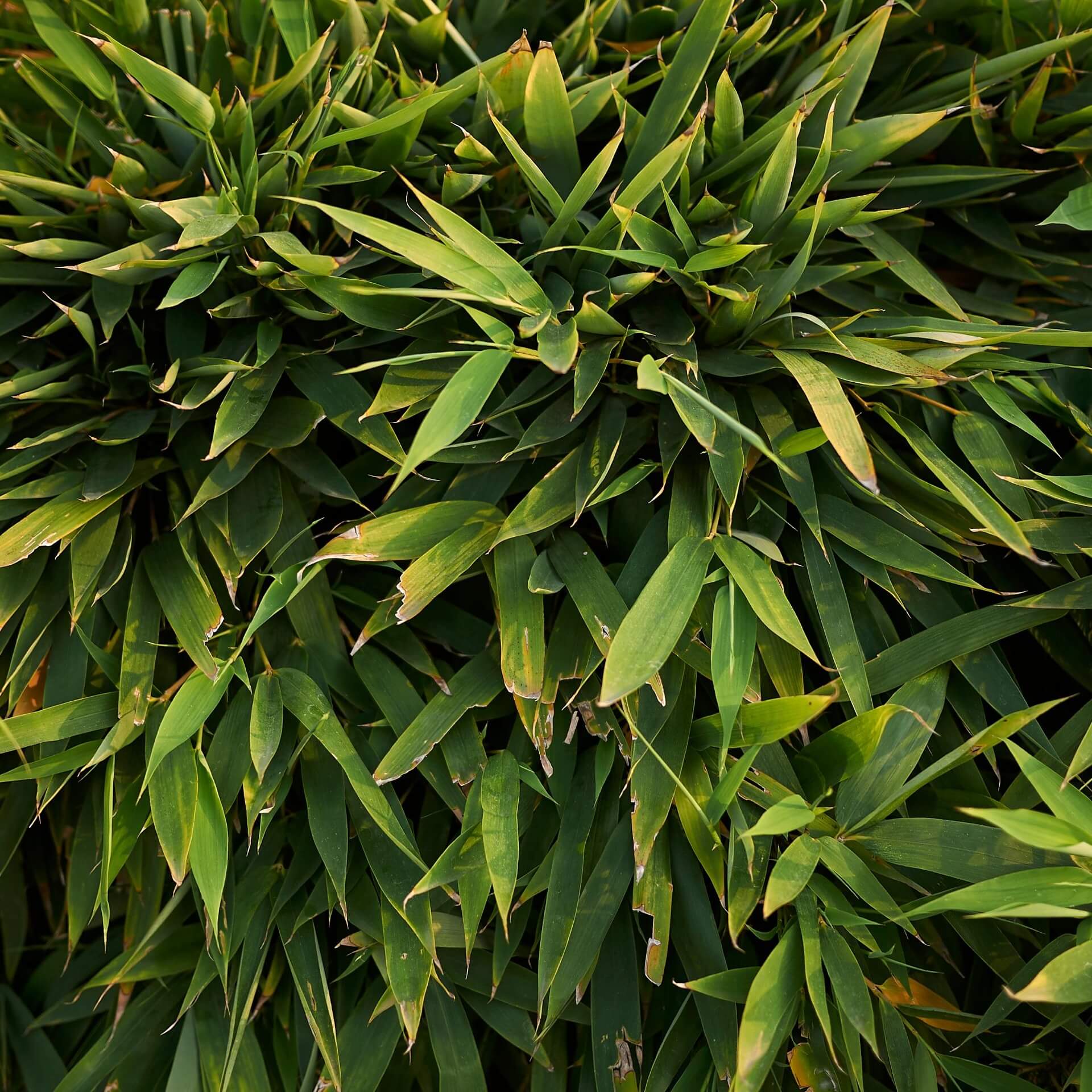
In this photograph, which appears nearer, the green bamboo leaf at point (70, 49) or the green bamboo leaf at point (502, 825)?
the green bamboo leaf at point (502, 825)

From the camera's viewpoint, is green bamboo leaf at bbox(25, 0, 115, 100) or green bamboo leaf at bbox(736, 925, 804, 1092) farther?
green bamboo leaf at bbox(25, 0, 115, 100)

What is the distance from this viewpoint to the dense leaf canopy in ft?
2.14

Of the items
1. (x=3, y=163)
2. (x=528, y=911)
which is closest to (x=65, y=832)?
(x=528, y=911)

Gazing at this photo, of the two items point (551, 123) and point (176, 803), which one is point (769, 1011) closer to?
point (176, 803)

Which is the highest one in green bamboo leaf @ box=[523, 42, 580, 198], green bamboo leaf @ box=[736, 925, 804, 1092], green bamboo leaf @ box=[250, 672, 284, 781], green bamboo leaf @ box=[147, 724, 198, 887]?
green bamboo leaf @ box=[523, 42, 580, 198]

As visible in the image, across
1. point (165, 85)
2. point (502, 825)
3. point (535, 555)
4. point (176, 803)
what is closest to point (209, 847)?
point (176, 803)

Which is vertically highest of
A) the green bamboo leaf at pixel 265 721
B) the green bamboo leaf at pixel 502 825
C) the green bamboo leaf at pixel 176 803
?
the green bamboo leaf at pixel 265 721

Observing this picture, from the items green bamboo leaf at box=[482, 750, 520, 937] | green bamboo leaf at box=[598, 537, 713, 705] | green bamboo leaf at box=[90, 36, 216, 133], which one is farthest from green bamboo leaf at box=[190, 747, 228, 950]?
green bamboo leaf at box=[90, 36, 216, 133]

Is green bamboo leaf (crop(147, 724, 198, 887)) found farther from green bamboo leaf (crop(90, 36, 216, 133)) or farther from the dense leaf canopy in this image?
green bamboo leaf (crop(90, 36, 216, 133))

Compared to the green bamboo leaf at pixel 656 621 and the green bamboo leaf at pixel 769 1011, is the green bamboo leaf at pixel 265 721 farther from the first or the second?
the green bamboo leaf at pixel 769 1011

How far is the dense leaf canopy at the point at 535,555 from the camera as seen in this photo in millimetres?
653

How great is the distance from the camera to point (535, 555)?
0.70m

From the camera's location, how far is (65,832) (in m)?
0.80

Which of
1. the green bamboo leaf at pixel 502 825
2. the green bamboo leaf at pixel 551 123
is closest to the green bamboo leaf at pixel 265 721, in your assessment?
the green bamboo leaf at pixel 502 825
